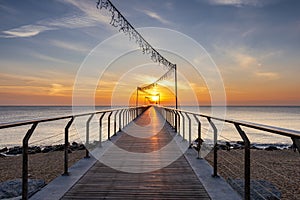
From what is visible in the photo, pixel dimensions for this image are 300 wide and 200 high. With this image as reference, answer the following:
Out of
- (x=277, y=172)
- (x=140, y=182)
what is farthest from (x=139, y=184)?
(x=277, y=172)

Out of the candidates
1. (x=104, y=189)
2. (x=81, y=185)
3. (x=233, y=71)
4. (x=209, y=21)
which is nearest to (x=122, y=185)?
(x=104, y=189)

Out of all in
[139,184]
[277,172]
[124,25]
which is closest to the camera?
[139,184]

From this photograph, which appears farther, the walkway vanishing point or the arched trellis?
the arched trellis

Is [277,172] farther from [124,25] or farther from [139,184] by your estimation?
[139,184]

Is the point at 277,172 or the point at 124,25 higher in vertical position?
the point at 124,25

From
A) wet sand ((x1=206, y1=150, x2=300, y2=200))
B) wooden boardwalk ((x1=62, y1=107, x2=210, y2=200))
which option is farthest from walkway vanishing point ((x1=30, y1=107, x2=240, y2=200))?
wet sand ((x1=206, y1=150, x2=300, y2=200))

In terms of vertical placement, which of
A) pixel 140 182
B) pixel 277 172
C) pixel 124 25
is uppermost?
pixel 124 25

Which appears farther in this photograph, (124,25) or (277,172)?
(277,172)

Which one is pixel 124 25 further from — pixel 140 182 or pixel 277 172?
pixel 277 172

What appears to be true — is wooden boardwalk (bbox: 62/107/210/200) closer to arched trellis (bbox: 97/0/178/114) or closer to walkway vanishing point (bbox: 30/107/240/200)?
walkway vanishing point (bbox: 30/107/240/200)

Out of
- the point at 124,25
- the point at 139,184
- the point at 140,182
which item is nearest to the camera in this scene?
the point at 139,184

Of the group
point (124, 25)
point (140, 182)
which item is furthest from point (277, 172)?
point (140, 182)

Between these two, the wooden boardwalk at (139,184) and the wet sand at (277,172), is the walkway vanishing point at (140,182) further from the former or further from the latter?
the wet sand at (277,172)

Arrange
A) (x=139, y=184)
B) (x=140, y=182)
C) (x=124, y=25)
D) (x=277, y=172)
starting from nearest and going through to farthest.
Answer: (x=139, y=184) → (x=140, y=182) → (x=124, y=25) → (x=277, y=172)
